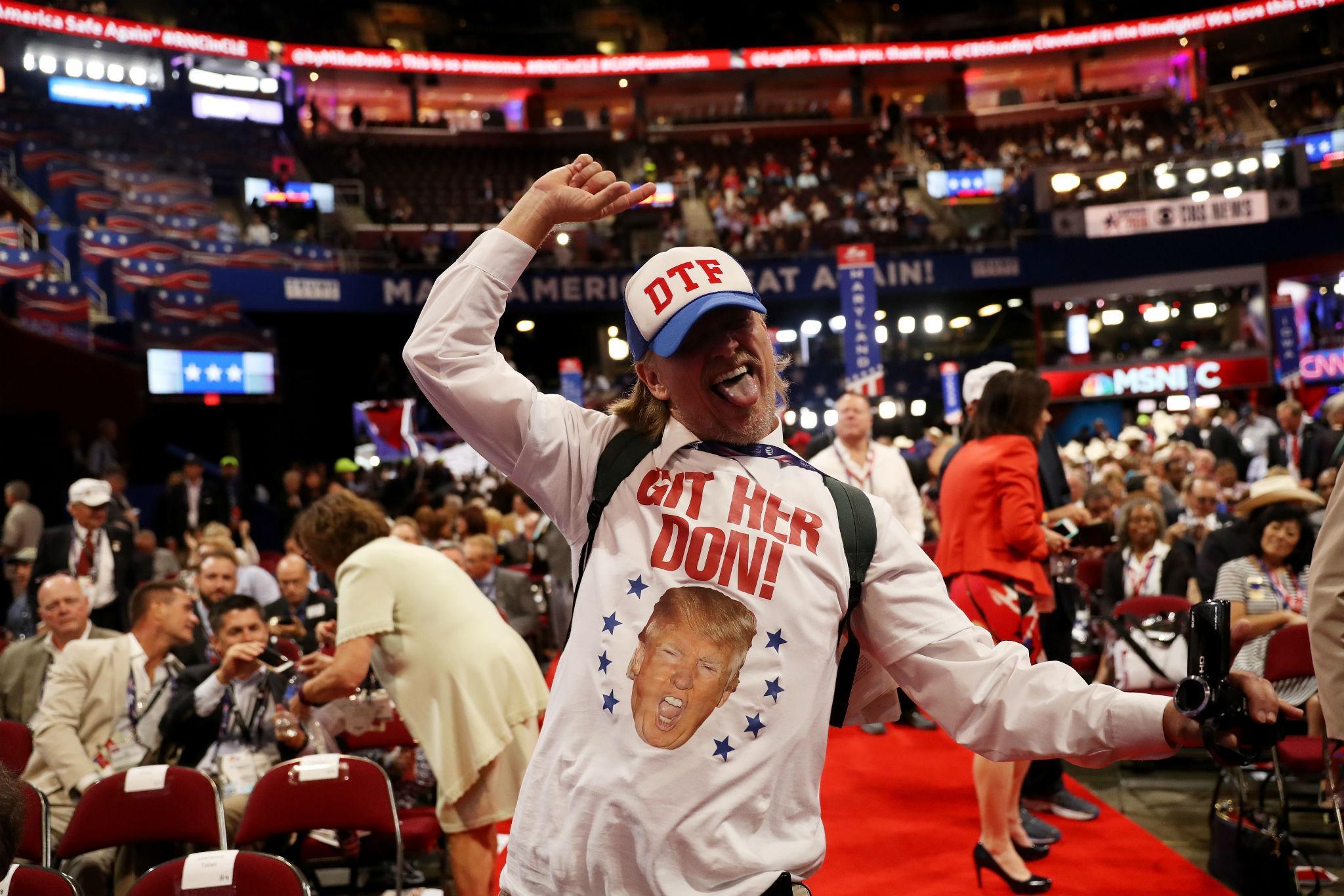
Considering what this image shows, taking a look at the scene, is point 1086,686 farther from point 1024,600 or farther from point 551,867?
point 1024,600

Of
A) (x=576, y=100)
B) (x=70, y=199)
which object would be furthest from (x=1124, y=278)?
(x=70, y=199)

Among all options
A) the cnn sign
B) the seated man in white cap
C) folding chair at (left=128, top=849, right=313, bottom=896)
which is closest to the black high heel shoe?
folding chair at (left=128, top=849, right=313, bottom=896)

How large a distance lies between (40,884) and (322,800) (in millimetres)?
1028

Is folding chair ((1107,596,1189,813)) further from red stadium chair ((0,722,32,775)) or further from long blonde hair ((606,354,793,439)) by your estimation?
red stadium chair ((0,722,32,775))

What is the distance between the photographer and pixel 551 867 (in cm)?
143

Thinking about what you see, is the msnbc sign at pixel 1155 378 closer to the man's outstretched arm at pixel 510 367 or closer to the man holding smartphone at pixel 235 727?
the man holding smartphone at pixel 235 727

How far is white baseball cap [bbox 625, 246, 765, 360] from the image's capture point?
59.0 inches

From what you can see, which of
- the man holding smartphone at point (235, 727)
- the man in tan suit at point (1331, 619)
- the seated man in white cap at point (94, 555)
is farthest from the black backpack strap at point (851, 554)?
the seated man in white cap at point (94, 555)

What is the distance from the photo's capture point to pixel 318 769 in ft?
12.0

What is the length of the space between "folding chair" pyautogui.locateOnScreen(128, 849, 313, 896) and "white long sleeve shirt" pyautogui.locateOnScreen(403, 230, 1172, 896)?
1507 millimetres

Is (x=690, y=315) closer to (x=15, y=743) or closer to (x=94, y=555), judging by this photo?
(x=15, y=743)

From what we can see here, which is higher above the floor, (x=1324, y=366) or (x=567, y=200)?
(x=567, y=200)

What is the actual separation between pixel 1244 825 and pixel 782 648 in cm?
328

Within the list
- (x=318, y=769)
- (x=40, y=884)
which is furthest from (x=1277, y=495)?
(x=40, y=884)
